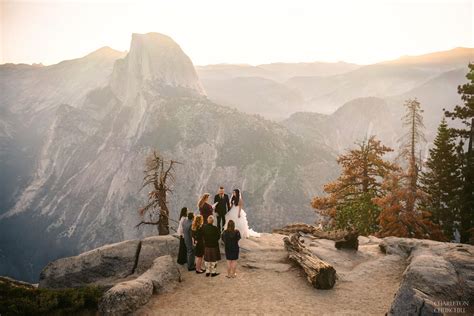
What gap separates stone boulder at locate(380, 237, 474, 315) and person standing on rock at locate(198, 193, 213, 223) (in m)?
7.47

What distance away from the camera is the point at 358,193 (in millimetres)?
25875

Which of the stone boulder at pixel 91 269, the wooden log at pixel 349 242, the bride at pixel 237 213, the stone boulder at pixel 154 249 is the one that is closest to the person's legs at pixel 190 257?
the stone boulder at pixel 154 249

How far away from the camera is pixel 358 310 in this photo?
1004 cm

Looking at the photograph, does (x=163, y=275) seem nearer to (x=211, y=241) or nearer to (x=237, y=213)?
(x=211, y=241)

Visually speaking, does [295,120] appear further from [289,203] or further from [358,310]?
[358,310]

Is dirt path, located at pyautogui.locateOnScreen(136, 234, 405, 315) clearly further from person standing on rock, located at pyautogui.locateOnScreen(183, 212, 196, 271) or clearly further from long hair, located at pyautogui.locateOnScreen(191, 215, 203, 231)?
long hair, located at pyautogui.locateOnScreen(191, 215, 203, 231)

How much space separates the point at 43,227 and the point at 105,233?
30943 mm

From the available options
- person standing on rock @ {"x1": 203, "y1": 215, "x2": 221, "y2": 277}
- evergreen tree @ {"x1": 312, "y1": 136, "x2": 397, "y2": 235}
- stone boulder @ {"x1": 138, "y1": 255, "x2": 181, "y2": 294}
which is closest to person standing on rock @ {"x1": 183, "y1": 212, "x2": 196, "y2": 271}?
stone boulder @ {"x1": 138, "y1": 255, "x2": 181, "y2": 294}

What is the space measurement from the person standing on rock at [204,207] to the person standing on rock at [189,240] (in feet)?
2.19

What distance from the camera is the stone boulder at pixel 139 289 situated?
9.90 m

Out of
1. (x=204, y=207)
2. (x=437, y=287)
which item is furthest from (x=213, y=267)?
(x=437, y=287)

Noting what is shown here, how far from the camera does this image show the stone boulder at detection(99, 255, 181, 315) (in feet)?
32.5

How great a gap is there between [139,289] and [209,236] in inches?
116

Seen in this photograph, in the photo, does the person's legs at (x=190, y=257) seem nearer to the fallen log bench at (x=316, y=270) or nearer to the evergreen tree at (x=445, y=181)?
the fallen log bench at (x=316, y=270)
